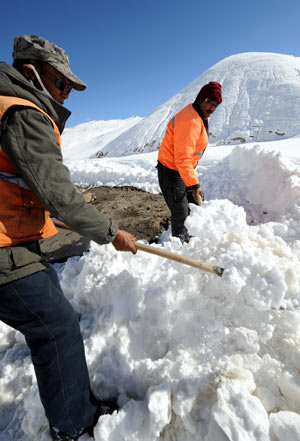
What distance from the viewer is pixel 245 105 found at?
31156mm

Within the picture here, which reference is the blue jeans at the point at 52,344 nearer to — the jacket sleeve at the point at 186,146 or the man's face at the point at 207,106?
the jacket sleeve at the point at 186,146

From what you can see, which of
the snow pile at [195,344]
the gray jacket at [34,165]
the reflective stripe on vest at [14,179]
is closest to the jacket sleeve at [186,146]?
the snow pile at [195,344]

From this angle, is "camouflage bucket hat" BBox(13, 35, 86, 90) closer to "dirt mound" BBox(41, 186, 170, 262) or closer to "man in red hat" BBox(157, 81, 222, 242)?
"man in red hat" BBox(157, 81, 222, 242)

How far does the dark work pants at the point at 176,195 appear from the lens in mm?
3023

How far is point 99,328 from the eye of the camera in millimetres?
2109

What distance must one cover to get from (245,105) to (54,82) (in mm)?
35751

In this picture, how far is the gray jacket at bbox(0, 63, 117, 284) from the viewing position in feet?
3.35

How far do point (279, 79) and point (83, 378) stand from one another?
42657 mm

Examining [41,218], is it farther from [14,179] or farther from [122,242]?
[122,242]

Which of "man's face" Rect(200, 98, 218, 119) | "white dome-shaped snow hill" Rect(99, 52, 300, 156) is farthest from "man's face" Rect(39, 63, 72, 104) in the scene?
"white dome-shaped snow hill" Rect(99, 52, 300, 156)

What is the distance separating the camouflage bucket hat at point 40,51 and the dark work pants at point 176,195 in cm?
185

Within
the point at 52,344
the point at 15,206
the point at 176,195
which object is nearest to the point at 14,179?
the point at 15,206

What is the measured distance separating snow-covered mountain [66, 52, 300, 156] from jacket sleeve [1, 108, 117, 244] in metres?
23.9

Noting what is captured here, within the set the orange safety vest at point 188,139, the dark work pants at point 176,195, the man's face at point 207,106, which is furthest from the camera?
the dark work pants at point 176,195
